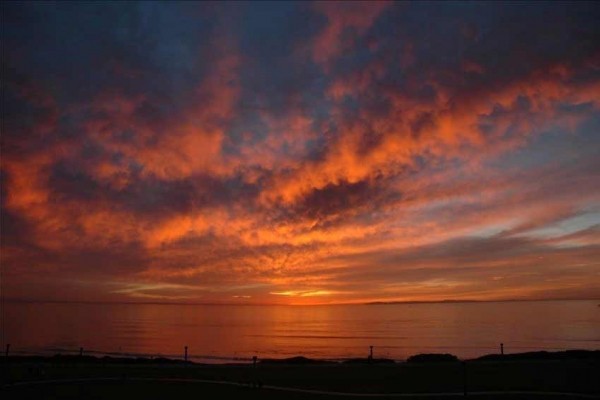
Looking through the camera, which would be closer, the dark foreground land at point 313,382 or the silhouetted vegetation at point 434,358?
the dark foreground land at point 313,382

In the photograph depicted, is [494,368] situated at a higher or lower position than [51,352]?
higher

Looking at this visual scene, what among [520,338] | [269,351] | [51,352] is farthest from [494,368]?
[520,338]

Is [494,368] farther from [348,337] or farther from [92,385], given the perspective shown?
[348,337]

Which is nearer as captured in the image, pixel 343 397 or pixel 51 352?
pixel 343 397

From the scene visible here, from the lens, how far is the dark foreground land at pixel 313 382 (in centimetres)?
1783

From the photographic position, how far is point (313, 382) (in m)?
21.2

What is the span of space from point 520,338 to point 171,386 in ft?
259

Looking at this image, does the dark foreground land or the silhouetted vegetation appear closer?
the dark foreground land

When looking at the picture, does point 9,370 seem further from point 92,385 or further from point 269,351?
point 269,351

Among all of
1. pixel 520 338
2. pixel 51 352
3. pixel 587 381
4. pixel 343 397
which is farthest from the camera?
pixel 520 338

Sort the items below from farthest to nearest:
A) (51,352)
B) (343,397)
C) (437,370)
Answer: (51,352)
(437,370)
(343,397)

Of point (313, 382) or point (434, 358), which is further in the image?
point (434, 358)

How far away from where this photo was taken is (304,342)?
274 ft

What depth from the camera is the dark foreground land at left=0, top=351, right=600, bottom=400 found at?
1783cm
